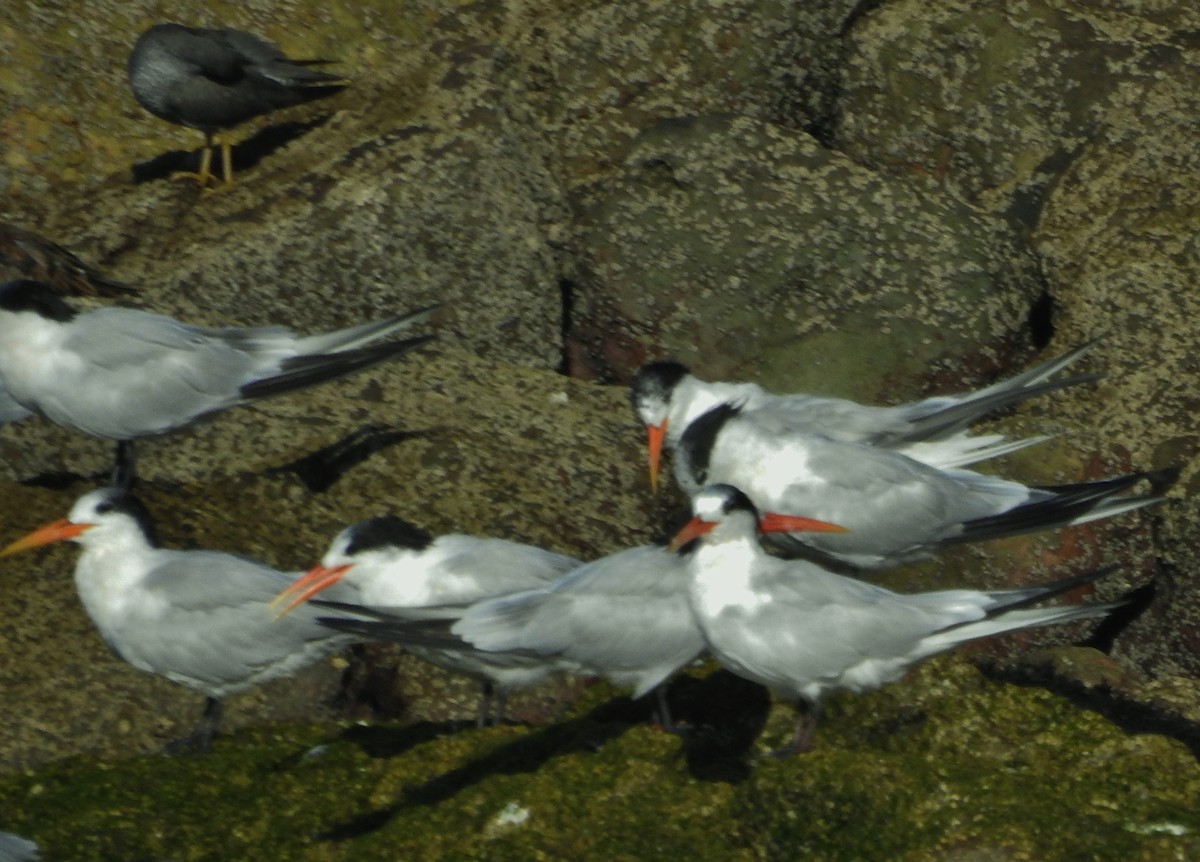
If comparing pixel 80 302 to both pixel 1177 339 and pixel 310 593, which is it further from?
pixel 1177 339

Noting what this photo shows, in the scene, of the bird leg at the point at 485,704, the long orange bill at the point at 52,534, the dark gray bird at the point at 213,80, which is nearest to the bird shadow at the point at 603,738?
the bird leg at the point at 485,704

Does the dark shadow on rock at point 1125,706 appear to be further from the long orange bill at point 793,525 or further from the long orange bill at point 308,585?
the long orange bill at point 308,585

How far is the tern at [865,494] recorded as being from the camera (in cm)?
690

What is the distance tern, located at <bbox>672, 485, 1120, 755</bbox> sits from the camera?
5.77m

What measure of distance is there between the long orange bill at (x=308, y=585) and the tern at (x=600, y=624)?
46 cm

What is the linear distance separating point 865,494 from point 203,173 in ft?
14.2

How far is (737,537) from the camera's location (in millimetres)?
5973

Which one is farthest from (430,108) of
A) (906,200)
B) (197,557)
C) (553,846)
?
(553,846)

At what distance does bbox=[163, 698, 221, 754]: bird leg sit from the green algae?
6 cm

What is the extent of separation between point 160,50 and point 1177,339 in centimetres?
506

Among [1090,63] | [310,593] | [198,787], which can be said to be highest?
[1090,63]

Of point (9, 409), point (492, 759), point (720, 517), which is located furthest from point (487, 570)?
point (9, 409)

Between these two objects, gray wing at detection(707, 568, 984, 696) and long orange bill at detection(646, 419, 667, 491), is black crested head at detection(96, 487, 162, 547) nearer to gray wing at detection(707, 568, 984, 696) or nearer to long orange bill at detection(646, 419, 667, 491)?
long orange bill at detection(646, 419, 667, 491)

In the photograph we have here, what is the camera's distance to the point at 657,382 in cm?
763
